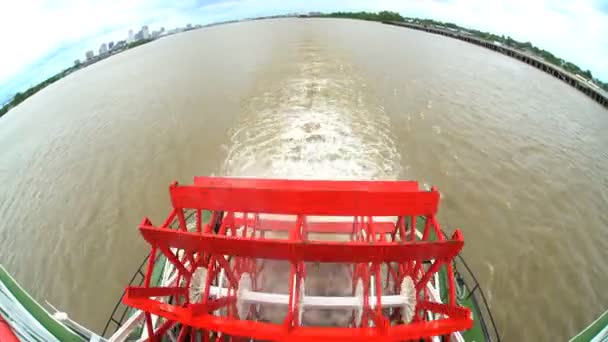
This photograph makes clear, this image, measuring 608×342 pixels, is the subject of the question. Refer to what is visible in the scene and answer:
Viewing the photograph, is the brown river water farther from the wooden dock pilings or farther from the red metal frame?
the red metal frame

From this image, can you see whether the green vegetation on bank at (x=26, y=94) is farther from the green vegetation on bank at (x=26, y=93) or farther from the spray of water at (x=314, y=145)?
the spray of water at (x=314, y=145)

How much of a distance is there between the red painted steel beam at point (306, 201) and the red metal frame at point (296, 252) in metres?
0.01

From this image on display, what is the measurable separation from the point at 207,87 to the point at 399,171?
771 centimetres

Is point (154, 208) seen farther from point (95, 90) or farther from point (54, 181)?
point (95, 90)

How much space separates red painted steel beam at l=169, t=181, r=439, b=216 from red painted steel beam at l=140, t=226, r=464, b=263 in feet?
1.83

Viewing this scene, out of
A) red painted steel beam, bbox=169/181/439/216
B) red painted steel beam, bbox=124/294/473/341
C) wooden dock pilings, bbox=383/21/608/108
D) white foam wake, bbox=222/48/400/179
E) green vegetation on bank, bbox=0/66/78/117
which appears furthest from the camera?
green vegetation on bank, bbox=0/66/78/117

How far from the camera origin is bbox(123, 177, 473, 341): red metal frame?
108 inches

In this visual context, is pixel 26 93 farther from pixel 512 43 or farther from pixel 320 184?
pixel 512 43

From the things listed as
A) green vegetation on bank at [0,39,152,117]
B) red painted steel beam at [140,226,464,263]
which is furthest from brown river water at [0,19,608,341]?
green vegetation on bank at [0,39,152,117]

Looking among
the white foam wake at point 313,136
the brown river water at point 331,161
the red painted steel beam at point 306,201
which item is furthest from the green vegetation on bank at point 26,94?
the red painted steel beam at point 306,201

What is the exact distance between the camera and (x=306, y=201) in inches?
139

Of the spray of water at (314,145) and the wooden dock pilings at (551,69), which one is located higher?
the wooden dock pilings at (551,69)

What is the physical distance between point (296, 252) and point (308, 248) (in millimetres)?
143

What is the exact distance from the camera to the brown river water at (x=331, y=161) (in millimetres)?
4340
